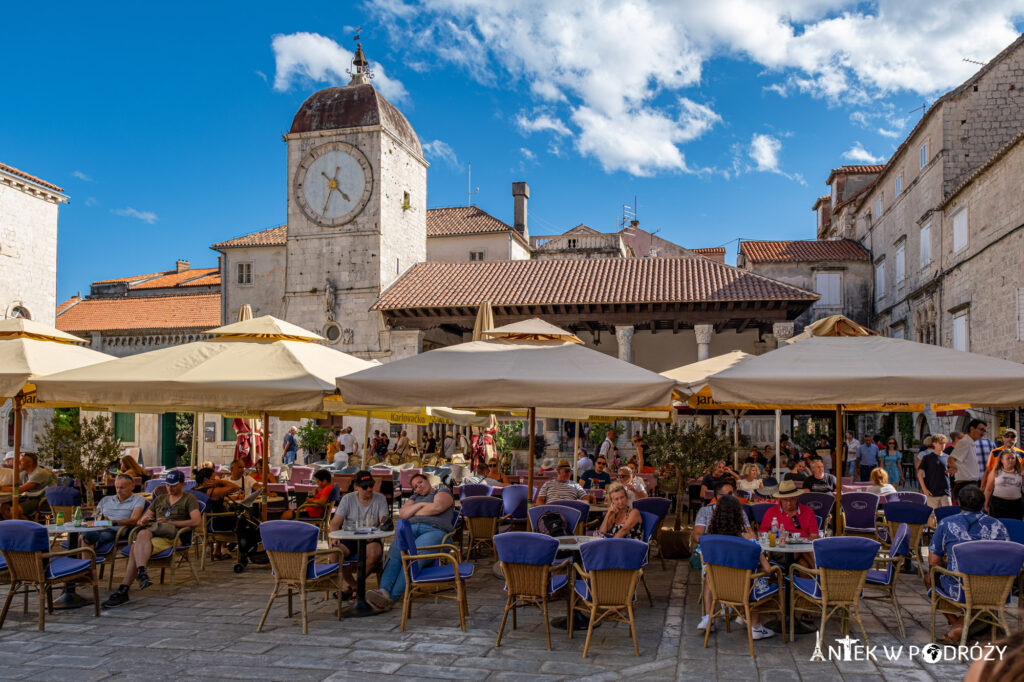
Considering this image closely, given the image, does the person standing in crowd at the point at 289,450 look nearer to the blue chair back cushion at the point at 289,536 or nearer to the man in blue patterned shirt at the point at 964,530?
the blue chair back cushion at the point at 289,536

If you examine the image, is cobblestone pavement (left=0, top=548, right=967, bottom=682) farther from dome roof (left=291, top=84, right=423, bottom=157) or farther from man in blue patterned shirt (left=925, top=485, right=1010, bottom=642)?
dome roof (left=291, top=84, right=423, bottom=157)

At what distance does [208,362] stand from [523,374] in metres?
3.15

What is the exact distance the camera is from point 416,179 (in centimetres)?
2952

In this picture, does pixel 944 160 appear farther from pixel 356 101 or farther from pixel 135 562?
pixel 135 562

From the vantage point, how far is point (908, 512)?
8.16 meters

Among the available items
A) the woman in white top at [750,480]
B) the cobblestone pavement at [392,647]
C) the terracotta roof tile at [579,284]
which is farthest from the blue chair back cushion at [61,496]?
the terracotta roof tile at [579,284]

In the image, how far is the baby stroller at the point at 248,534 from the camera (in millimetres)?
8680

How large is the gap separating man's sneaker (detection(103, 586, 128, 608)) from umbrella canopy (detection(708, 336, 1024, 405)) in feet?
17.3

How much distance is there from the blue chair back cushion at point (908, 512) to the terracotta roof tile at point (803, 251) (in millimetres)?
24395

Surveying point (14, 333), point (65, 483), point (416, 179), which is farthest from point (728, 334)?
point (14, 333)

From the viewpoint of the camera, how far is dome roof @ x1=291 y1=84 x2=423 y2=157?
26.7 meters

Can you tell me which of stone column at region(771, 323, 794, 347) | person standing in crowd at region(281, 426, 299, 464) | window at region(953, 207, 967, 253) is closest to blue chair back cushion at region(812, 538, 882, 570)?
window at region(953, 207, 967, 253)

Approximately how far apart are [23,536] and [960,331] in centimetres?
2165

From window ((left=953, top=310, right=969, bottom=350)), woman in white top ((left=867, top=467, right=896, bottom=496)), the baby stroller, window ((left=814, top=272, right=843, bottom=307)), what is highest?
window ((left=814, top=272, right=843, bottom=307))
